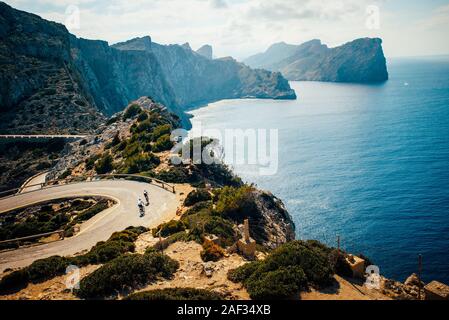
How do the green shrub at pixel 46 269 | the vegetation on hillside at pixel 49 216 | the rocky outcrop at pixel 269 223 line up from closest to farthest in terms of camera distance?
the green shrub at pixel 46 269, the vegetation on hillside at pixel 49 216, the rocky outcrop at pixel 269 223

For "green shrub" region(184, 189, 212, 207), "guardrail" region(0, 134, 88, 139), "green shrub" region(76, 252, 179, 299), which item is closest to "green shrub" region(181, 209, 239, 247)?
"green shrub" region(184, 189, 212, 207)

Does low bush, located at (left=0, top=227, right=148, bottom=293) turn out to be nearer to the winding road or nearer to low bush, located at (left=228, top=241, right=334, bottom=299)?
the winding road

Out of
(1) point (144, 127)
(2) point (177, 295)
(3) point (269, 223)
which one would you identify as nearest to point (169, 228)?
(3) point (269, 223)

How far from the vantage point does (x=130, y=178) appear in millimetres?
47312

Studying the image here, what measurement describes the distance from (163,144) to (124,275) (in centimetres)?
4071

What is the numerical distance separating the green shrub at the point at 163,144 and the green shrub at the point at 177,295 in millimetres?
42069

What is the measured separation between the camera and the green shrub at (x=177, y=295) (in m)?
16.3

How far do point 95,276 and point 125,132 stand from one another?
54.2 metres

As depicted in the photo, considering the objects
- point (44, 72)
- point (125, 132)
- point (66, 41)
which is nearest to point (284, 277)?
point (125, 132)

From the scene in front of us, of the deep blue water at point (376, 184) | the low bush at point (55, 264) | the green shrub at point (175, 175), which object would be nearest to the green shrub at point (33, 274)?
the low bush at point (55, 264)

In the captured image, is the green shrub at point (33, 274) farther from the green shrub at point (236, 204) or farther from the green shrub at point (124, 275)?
the green shrub at point (236, 204)

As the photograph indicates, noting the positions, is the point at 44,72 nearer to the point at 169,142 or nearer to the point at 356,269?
the point at 169,142

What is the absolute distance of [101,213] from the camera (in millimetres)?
35625
